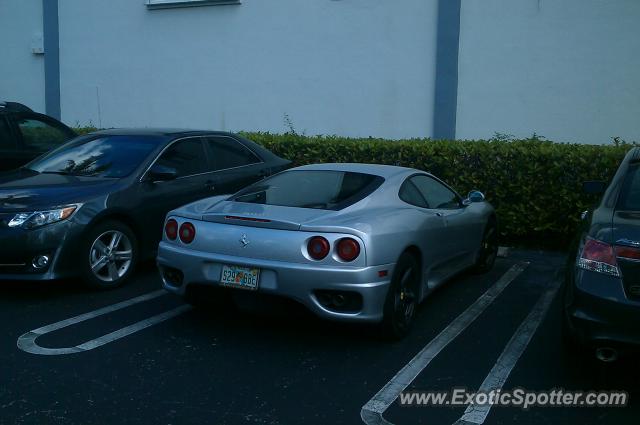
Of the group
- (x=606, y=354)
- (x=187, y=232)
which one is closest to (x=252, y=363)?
(x=187, y=232)

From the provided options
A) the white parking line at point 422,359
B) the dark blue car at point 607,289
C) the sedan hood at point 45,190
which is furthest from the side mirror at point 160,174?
the dark blue car at point 607,289

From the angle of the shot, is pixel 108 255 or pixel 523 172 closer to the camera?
pixel 108 255

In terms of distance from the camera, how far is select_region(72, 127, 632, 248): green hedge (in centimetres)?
861

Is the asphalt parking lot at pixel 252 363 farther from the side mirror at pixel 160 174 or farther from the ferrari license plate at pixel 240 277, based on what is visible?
the side mirror at pixel 160 174

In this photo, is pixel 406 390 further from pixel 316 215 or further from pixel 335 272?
pixel 316 215

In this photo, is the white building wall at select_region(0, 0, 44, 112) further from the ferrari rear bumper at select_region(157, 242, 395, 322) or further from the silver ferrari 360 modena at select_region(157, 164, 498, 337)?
the ferrari rear bumper at select_region(157, 242, 395, 322)

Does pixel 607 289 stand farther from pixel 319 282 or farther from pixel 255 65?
pixel 255 65

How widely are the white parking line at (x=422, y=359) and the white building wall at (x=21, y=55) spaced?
11745 mm

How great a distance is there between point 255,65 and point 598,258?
9.26 metres

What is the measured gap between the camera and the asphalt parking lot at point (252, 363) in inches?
160

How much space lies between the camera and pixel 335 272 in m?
4.76

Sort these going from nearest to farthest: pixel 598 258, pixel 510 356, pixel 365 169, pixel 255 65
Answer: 1. pixel 598 258
2. pixel 510 356
3. pixel 365 169
4. pixel 255 65

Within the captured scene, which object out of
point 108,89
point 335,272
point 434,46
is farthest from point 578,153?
point 108,89

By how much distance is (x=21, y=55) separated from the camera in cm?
1520
